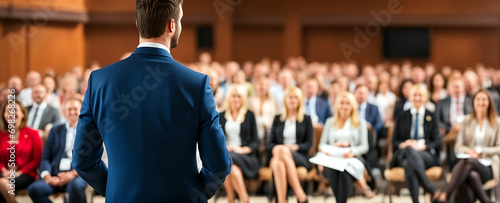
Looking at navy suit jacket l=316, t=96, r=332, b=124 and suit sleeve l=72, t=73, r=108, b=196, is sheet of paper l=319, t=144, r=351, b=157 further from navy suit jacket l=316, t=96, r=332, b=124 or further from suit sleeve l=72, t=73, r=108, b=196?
suit sleeve l=72, t=73, r=108, b=196

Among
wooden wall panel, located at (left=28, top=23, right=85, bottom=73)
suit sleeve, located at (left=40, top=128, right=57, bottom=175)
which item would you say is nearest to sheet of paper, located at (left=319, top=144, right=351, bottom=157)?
suit sleeve, located at (left=40, top=128, right=57, bottom=175)

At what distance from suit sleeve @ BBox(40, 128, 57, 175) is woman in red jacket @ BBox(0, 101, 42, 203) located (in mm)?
162

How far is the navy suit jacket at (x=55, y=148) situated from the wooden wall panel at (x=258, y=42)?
10.5 meters

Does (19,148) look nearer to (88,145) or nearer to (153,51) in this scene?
(88,145)

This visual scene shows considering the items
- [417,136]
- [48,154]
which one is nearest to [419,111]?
[417,136]

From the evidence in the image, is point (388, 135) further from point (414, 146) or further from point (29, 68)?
point (29, 68)

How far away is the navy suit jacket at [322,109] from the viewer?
771 centimetres

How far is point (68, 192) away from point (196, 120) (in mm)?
3797

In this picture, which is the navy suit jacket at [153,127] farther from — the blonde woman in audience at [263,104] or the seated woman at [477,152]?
the blonde woman in audience at [263,104]

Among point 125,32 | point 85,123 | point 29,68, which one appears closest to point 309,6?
point 125,32

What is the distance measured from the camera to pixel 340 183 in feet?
18.7

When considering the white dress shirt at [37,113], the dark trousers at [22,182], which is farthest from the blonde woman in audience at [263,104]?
the dark trousers at [22,182]

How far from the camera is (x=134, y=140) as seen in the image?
1997 mm


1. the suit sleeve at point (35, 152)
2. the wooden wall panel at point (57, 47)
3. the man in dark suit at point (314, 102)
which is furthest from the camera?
the wooden wall panel at point (57, 47)
